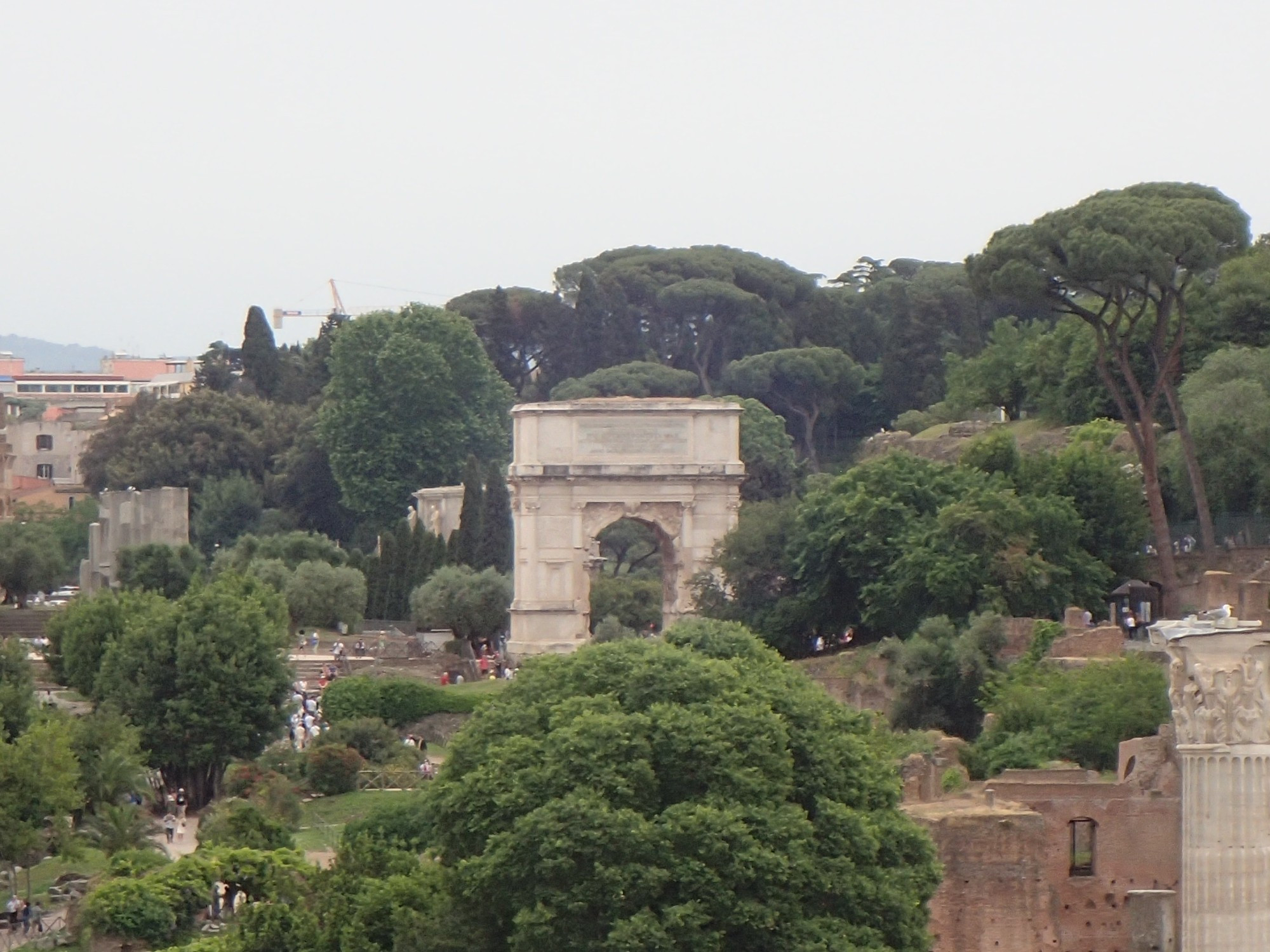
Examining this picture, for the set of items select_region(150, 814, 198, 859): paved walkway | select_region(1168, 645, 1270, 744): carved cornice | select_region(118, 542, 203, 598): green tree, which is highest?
select_region(118, 542, 203, 598): green tree

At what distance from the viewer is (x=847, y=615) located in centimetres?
5544

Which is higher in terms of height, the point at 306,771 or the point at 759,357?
the point at 759,357

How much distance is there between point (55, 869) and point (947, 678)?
12103 millimetres

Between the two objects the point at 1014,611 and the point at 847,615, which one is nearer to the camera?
the point at 1014,611

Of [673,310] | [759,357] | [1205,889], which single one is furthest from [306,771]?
[673,310]

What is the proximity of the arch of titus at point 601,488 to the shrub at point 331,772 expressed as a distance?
1941 cm

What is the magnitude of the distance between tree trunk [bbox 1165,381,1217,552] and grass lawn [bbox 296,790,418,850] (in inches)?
476

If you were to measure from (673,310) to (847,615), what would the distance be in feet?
184

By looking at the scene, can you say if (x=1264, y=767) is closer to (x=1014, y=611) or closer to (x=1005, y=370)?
(x=1014, y=611)

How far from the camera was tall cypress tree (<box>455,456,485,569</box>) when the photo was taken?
265ft

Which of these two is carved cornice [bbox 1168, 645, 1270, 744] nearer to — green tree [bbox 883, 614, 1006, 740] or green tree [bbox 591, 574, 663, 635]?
green tree [bbox 883, 614, 1006, 740]

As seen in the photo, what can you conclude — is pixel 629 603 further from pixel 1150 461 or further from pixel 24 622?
pixel 1150 461

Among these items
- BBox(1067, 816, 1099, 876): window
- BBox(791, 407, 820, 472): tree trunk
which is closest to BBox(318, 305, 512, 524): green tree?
BBox(791, 407, 820, 472): tree trunk

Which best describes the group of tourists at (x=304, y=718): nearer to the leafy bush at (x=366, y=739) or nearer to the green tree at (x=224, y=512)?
the leafy bush at (x=366, y=739)
